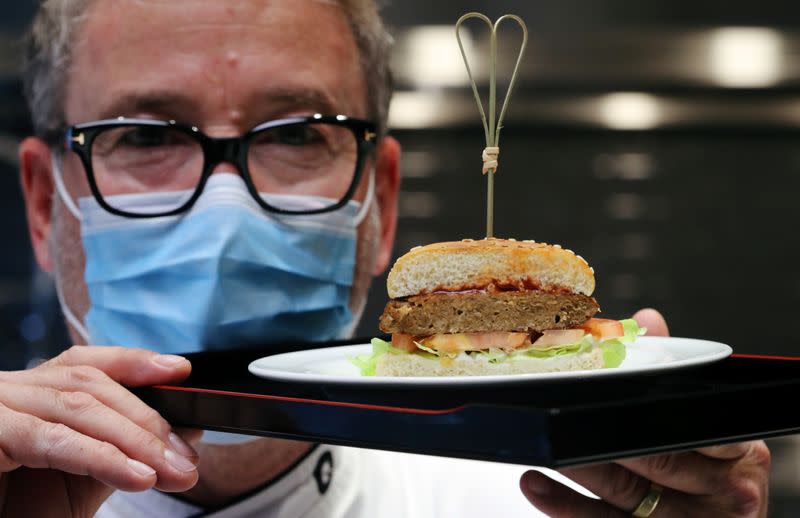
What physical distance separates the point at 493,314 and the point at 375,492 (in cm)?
105

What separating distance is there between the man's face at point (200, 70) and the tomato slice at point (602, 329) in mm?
771

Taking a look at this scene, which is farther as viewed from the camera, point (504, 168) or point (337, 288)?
point (504, 168)

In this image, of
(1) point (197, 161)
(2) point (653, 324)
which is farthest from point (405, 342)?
(1) point (197, 161)

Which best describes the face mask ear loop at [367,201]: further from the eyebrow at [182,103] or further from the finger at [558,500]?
the finger at [558,500]

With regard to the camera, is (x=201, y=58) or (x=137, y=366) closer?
(x=137, y=366)

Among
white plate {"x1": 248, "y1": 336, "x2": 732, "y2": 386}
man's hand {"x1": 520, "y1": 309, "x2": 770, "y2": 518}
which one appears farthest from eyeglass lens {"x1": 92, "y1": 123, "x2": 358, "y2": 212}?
man's hand {"x1": 520, "y1": 309, "x2": 770, "y2": 518}

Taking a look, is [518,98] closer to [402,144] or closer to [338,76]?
[402,144]

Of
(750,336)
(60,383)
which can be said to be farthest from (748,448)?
(750,336)

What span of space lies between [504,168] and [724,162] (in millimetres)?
1067

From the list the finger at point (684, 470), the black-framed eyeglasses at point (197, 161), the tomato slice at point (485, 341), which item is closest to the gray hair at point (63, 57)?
the black-framed eyeglasses at point (197, 161)

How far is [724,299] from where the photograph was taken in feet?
12.5

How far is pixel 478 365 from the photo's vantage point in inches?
42.3

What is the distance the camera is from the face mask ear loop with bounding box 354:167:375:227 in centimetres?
183

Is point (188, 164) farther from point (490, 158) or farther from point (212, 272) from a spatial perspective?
point (490, 158)
